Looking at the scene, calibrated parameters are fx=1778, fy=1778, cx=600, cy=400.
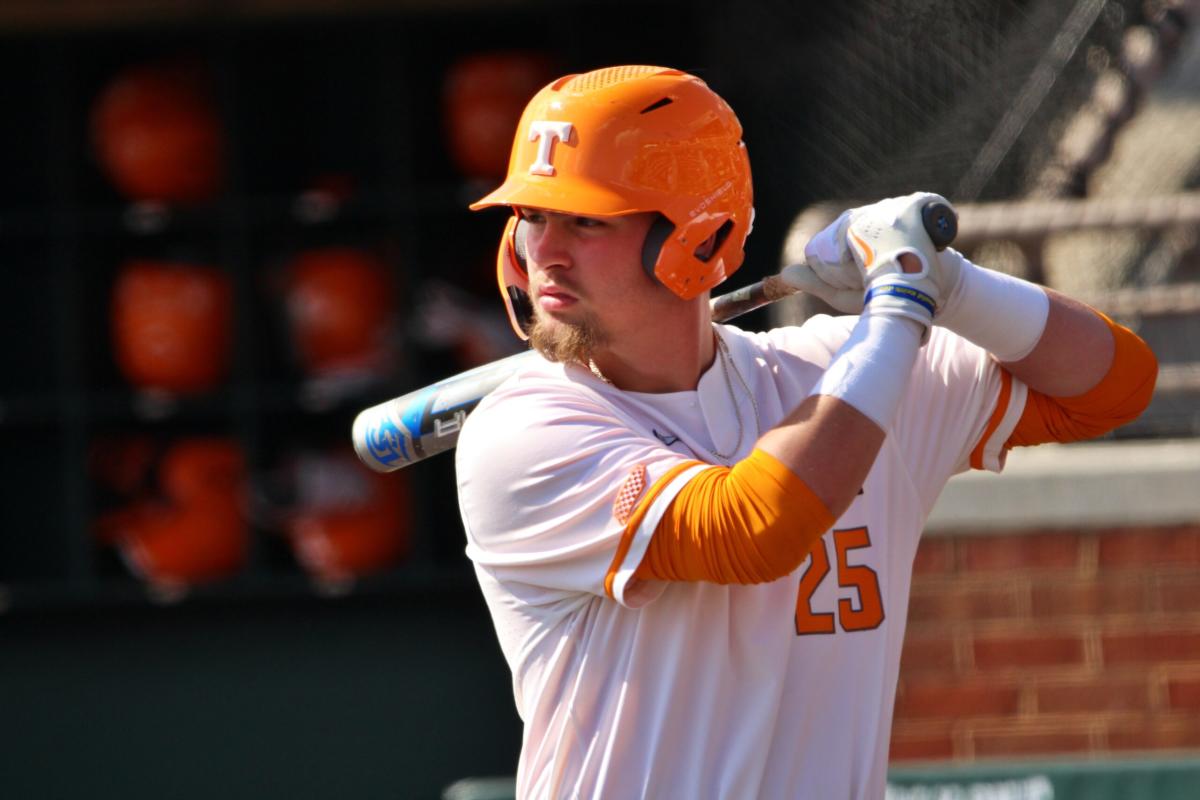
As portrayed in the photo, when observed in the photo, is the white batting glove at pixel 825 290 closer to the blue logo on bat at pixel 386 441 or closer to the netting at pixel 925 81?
the blue logo on bat at pixel 386 441

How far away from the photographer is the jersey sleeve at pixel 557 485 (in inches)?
95.8

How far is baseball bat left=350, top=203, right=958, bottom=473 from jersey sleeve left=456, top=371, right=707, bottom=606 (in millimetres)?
353

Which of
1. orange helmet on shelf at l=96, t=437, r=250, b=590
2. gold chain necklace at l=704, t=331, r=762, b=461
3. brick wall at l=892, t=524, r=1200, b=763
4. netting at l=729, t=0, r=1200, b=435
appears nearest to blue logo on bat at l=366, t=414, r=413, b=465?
gold chain necklace at l=704, t=331, r=762, b=461

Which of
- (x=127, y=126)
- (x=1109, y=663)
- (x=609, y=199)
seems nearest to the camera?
(x=609, y=199)

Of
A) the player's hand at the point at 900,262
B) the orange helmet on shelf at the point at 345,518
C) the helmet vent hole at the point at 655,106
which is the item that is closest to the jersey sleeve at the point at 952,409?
the player's hand at the point at 900,262

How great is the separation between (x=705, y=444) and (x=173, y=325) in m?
3.54

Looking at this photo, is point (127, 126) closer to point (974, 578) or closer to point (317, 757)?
point (317, 757)

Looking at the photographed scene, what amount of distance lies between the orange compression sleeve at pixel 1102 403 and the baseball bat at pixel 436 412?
0.46 m

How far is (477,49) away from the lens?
19.7 ft

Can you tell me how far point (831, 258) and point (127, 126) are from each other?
3.72 meters

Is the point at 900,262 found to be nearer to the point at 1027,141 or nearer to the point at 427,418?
the point at 427,418

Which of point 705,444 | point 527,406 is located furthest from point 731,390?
point 527,406

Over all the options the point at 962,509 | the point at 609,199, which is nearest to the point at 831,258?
the point at 609,199

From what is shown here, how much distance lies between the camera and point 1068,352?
273 centimetres
